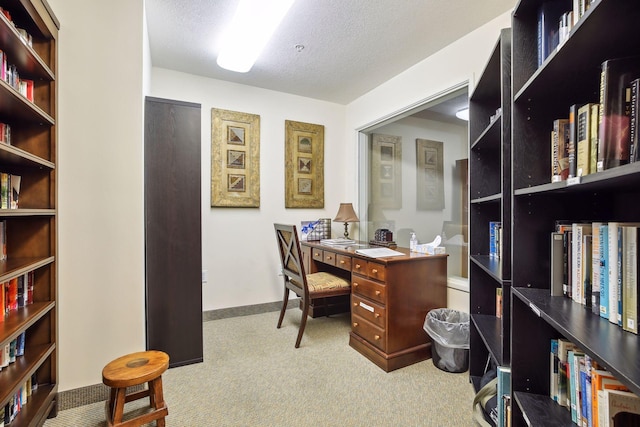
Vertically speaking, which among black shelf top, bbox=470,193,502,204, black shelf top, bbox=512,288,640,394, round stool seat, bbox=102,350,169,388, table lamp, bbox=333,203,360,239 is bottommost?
round stool seat, bbox=102,350,169,388

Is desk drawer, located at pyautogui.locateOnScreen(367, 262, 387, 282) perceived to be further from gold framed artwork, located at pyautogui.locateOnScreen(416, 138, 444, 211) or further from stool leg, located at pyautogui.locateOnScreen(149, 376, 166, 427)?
stool leg, located at pyautogui.locateOnScreen(149, 376, 166, 427)

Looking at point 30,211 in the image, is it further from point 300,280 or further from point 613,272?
point 613,272

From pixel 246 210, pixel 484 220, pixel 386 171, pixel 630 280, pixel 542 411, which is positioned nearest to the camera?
pixel 630 280

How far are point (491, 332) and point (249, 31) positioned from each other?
246 cm

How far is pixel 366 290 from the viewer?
2324 millimetres

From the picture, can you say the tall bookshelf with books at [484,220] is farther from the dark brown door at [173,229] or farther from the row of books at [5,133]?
the row of books at [5,133]

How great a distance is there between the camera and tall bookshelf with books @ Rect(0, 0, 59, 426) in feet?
4.50

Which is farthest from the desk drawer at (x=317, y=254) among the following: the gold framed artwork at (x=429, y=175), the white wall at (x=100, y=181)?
the white wall at (x=100, y=181)

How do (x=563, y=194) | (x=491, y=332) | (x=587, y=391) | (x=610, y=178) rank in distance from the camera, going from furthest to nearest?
(x=491, y=332) < (x=563, y=194) < (x=587, y=391) < (x=610, y=178)

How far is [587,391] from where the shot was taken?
884 millimetres

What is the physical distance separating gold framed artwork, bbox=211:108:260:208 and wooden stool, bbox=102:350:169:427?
1.76m

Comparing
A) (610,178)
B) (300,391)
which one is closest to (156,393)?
(300,391)

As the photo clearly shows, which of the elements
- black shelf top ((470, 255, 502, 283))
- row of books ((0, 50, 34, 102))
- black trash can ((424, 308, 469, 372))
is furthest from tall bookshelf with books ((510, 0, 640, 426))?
row of books ((0, 50, 34, 102))

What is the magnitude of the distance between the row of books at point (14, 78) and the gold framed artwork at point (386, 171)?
9.68ft
